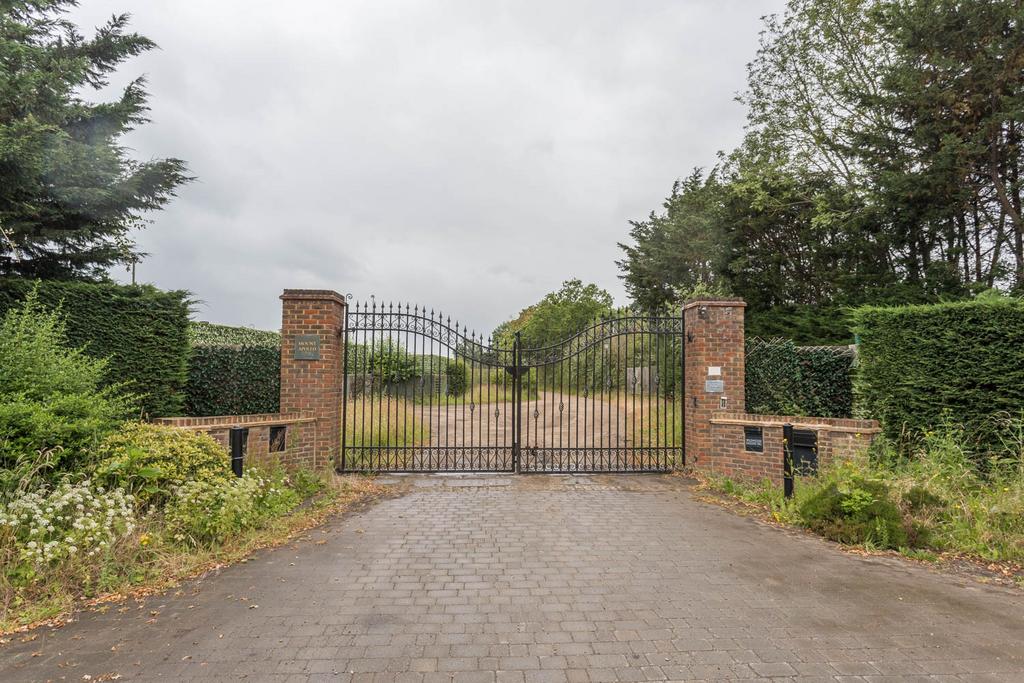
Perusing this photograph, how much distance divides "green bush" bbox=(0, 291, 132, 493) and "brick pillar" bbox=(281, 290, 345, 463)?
195 cm

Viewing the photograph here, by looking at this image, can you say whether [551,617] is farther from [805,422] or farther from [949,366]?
[949,366]

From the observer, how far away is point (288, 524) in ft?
16.7

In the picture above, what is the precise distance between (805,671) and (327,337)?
6416 millimetres

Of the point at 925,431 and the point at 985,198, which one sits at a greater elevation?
the point at 985,198

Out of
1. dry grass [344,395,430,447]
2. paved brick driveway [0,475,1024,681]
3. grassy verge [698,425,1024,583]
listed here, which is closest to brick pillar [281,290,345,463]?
dry grass [344,395,430,447]

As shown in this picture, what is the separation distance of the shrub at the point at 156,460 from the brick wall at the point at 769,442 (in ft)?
20.6

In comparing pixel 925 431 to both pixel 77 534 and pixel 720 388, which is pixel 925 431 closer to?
pixel 720 388

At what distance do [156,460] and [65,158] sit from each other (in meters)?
4.56

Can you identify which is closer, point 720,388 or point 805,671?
point 805,671

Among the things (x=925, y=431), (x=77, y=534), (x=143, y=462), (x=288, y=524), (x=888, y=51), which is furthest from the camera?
(x=888, y=51)

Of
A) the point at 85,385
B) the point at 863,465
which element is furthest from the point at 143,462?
the point at 863,465

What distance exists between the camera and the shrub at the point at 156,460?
4.63 metres

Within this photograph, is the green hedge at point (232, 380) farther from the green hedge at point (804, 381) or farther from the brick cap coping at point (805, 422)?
the green hedge at point (804, 381)

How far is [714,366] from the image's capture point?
750 cm
